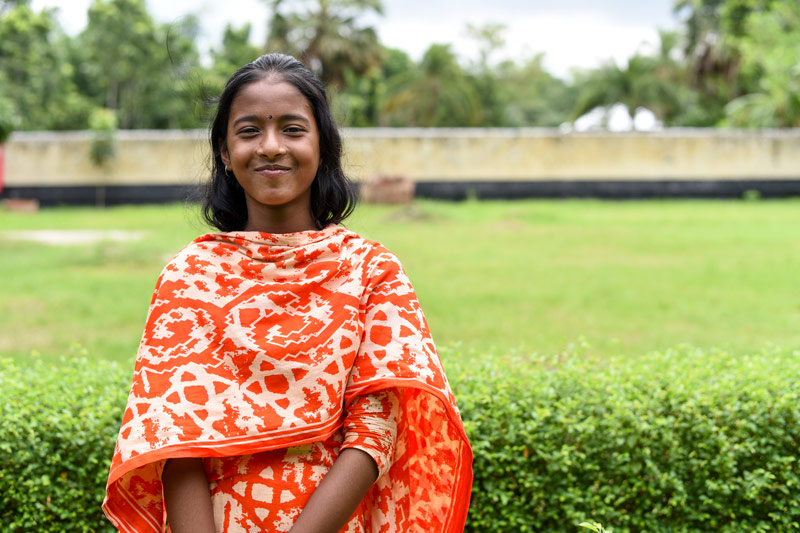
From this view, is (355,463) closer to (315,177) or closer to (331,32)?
(315,177)

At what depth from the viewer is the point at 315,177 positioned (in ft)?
6.02

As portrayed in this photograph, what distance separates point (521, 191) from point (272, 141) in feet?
55.4

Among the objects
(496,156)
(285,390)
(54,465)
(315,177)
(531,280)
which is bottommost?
(531,280)

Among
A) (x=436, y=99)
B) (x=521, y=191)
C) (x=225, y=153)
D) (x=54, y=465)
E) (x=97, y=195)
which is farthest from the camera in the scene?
(x=436, y=99)

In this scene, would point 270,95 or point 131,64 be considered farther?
point 131,64

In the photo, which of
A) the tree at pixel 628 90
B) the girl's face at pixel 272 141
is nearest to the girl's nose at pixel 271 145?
the girl's face at pixel 272 141

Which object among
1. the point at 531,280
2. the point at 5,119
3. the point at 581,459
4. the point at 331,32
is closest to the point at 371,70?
the point at 331,32

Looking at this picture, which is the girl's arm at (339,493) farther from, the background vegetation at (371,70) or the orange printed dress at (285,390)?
the background vegetation at (371,70)

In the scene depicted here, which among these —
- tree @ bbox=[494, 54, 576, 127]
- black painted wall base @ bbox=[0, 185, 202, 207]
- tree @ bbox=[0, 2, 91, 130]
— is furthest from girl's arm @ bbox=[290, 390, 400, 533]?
tree @ bbox=[494, 54, 576, 127]

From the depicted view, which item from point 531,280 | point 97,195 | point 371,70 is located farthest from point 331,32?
point 531,280

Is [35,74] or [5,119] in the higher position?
[35,74]

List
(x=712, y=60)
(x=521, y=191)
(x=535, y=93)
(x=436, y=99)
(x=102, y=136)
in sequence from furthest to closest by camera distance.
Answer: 1. (x=535, y=93)
2. (x=712, y=60)
3. (x=436, y=99)
4. (x=521, y=191)
5. (x=102, y=136)

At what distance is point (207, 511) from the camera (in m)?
1.49

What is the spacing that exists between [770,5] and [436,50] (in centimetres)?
875
